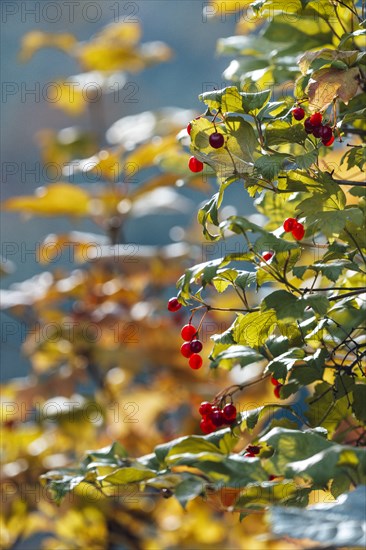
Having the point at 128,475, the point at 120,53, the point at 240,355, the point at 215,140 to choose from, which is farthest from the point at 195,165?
the point at 120,53

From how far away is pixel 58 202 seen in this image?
204cm

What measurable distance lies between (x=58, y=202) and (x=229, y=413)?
1.21 meters

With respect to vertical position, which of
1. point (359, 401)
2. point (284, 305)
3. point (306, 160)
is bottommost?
point (359, 401)

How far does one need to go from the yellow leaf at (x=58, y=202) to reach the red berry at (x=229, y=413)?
46.5 inches

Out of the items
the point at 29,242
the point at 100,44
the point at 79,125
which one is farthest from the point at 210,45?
the point at 100,44

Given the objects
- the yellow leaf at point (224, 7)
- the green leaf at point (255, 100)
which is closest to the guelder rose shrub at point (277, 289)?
the green leaf at point (255, 100)

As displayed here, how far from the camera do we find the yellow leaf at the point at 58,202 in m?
2.02

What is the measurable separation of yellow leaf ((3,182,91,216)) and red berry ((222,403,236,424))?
3.87 ft

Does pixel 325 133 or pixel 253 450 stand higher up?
pixel 325 133

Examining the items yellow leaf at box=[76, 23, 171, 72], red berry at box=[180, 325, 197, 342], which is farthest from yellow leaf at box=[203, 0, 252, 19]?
yellow leaf at box=[76, 23, 171, 72]

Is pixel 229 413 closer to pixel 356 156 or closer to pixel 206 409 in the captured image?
pixel 206 409

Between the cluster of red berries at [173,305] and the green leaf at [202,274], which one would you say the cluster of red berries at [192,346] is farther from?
the green leaf at [202,274]

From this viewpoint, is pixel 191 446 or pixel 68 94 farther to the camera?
pixel 68 94

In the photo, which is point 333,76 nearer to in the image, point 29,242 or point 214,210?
point 214,210
